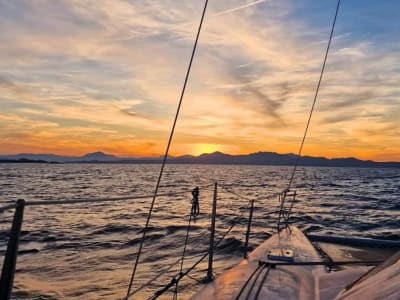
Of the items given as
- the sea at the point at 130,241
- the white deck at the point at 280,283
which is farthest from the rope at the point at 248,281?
the sea at the point at 130,241

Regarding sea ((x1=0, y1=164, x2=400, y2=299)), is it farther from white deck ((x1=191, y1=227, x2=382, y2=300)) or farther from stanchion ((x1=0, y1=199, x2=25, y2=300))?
stanchion ((x1=0, y1=199, x2=25, y2=300))

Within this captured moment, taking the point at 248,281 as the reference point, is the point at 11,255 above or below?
above

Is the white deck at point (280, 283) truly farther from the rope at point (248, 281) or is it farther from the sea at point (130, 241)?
the sea at point (130, 241)

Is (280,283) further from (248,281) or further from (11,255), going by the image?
(11,255)

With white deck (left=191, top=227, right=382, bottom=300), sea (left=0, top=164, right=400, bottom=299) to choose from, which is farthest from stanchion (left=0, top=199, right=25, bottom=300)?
white deck (left=191, top=227, right=382, bottom=300)

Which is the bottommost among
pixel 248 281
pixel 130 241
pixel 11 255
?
pixel 130 241

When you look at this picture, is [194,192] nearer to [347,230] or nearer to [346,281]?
[346,281]

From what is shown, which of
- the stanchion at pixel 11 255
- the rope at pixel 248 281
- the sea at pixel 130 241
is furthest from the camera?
the sea at pixel 130 241

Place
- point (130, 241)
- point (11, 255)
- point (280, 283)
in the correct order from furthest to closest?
point (130, 241) < point (280, 283) < point (11, 255)

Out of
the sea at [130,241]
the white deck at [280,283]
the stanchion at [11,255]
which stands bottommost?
the sea at [130,241]

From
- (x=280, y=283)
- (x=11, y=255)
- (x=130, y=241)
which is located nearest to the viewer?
(x=11, y=255)

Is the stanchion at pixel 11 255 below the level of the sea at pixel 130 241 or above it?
above

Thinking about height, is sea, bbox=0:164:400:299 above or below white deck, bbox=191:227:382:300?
below

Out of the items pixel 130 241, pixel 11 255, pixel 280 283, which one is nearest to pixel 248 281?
pixel 280 283
